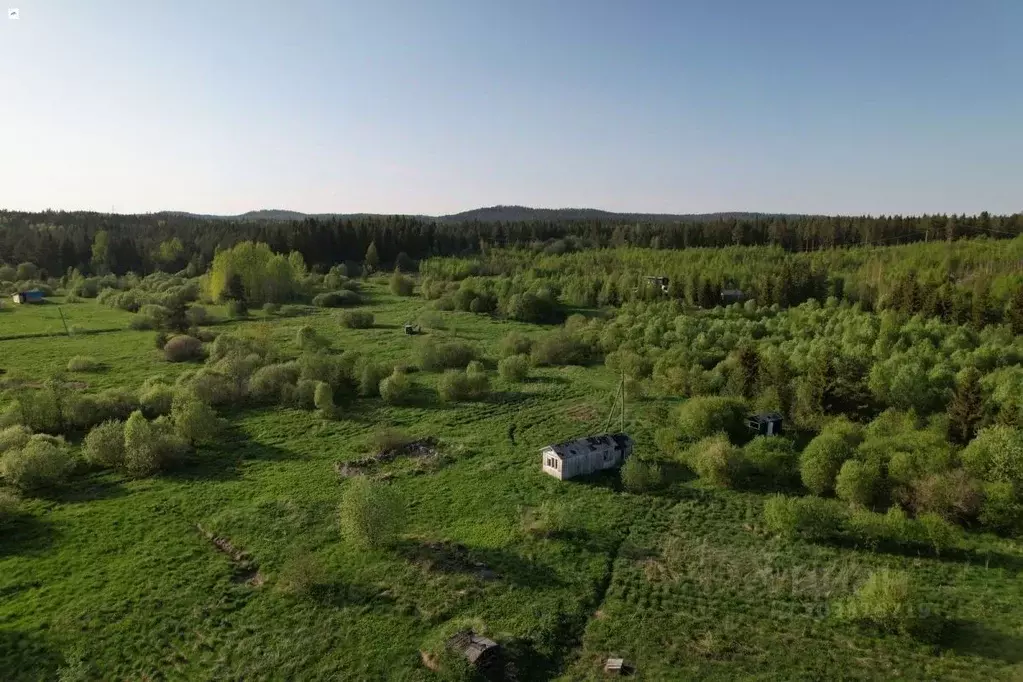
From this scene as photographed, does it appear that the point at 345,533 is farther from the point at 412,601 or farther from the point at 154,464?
the point at 154,464

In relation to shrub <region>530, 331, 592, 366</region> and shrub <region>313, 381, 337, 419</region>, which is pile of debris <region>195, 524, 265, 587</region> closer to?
shrub <region>313, 381, 337, 419</region>

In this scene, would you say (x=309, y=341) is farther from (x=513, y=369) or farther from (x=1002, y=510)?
(x=1002, y=510)

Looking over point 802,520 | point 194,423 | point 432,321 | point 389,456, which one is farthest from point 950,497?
point 432,321

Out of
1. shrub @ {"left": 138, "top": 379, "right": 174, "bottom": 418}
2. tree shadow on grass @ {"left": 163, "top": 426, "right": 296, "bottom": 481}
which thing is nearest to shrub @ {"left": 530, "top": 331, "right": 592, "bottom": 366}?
tree shadow on grass @ {"left": 163, "top": 426, "right": 296, "bottom": 481}

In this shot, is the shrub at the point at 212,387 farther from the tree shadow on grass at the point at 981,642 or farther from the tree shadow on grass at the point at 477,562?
the tree shadow on grass at the point at 981,642

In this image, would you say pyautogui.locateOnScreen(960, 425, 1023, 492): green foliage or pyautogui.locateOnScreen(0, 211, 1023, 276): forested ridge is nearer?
pyautogui.locateOnScreen(960, 425, 1023, 492): green foliage

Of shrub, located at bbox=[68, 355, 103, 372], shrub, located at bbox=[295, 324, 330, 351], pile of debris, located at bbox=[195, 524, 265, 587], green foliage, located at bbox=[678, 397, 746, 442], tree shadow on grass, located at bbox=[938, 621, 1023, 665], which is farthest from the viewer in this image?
shrub, located at bbox=[295, 324, 330, 351]

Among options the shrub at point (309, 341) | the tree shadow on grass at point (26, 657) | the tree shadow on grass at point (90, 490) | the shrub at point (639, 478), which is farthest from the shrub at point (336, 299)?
the tree shadow on grass at point (26, 657)
